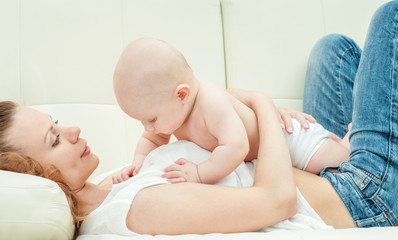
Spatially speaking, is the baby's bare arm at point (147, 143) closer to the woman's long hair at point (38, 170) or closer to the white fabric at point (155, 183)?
the white fabric at point (155, 183)

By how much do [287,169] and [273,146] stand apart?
0.07 meters

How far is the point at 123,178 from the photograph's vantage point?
3.36 feet

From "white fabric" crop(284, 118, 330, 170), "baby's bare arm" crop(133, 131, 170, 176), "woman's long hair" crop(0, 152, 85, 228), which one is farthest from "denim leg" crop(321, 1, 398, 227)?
"woman's long hair" crop(0, 152, 85, 228)

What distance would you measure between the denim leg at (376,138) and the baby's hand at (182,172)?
1.22 ft

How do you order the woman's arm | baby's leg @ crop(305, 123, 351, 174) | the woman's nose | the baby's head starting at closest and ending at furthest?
the woman's arm → the baby's head → the woman's nose → baby's leg @ crop(305, 123, 351, 174)

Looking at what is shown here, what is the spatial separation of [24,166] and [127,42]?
903 mm

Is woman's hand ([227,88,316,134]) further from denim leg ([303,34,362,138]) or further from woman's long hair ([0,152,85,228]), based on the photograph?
woman's long hair ([0,152,85,228])

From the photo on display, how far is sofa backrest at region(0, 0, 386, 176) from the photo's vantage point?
4.76ft

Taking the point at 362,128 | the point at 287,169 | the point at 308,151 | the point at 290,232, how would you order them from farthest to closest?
the point at 308,151
the point at 362,128
the point at 287,169
the point at 290,232

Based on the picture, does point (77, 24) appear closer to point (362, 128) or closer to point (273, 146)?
point (273, 146)

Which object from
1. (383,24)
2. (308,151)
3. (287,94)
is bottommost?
(308,151)

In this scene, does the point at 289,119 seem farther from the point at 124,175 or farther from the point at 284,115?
the point at 124,175

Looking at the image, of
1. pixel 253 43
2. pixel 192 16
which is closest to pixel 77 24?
pixel 192 16

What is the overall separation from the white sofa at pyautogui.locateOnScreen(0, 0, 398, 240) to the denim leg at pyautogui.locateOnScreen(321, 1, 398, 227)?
2.45 feet
